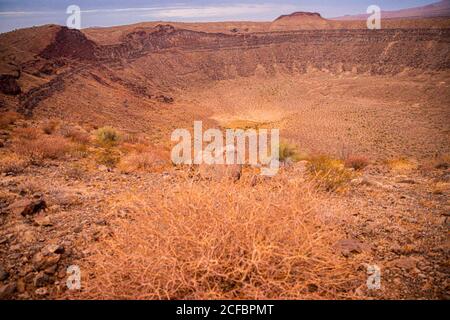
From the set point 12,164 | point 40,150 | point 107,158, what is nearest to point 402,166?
Result: point 107,158

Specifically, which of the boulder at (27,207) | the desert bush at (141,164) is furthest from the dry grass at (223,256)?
the desert bush at (141,164)

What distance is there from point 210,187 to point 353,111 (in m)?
30.9

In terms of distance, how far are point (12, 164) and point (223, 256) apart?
5.88m

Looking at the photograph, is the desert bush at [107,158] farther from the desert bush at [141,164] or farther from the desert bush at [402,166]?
the desert bush at [402,166]

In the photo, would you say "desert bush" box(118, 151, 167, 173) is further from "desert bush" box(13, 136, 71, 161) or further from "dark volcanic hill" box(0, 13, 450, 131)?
"dark volcanic hill" box(0, 13, 450, 131)

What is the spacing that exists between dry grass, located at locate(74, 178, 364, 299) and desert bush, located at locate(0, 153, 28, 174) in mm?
4414

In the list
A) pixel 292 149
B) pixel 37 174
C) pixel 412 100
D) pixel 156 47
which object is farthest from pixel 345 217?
pixel 156 47

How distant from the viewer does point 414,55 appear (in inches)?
1900

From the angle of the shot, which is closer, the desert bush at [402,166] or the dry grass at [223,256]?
the dry grass at [223,256]

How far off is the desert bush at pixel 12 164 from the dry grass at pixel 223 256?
14.5 feet

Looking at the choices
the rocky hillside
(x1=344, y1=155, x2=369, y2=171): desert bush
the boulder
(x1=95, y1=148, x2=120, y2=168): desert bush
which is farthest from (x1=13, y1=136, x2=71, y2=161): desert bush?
the rocky hillside

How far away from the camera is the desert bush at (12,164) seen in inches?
248

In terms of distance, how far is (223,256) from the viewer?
255 centimetres

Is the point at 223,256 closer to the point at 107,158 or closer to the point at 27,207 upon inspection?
the point at 27,207
